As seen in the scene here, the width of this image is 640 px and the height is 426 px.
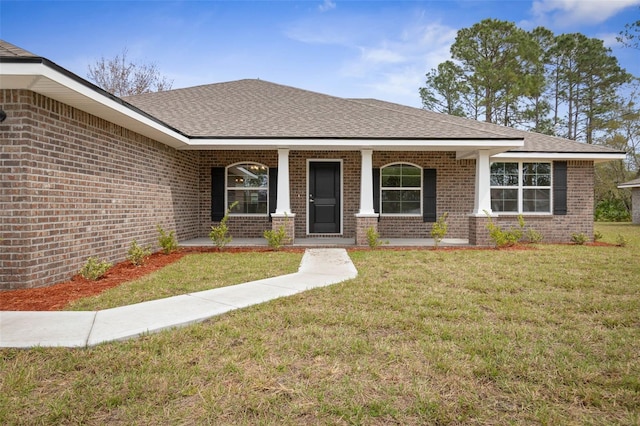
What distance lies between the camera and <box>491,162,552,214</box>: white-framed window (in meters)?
11.4

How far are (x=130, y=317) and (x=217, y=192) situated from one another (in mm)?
7732

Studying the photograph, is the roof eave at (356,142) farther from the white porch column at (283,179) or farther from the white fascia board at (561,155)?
the white fascia board at (561,155)

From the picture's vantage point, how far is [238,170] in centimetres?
1131

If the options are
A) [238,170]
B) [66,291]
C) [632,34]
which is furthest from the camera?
[632,34]

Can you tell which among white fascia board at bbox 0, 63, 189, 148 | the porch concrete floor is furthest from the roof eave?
the porch concrete floor

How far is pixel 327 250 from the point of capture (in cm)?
888

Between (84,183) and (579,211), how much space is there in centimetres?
1324

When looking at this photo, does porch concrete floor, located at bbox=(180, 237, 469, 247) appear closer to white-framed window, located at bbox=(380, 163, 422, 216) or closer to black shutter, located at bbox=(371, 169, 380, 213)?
white-framed window, located at bbox=(380, 163, 422, 216)

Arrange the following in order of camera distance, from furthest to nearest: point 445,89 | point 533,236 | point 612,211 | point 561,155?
point 612,211 → point 445,89 → point 561,155 → point 533,236

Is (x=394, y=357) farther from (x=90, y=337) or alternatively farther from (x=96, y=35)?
(x=96, y=35)

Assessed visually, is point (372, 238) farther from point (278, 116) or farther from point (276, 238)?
point (278, 116)

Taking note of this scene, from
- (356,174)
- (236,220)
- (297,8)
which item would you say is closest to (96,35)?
(297,8)

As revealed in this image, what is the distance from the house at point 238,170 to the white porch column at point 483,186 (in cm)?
3

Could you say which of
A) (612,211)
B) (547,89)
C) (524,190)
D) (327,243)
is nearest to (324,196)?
(327,243)
